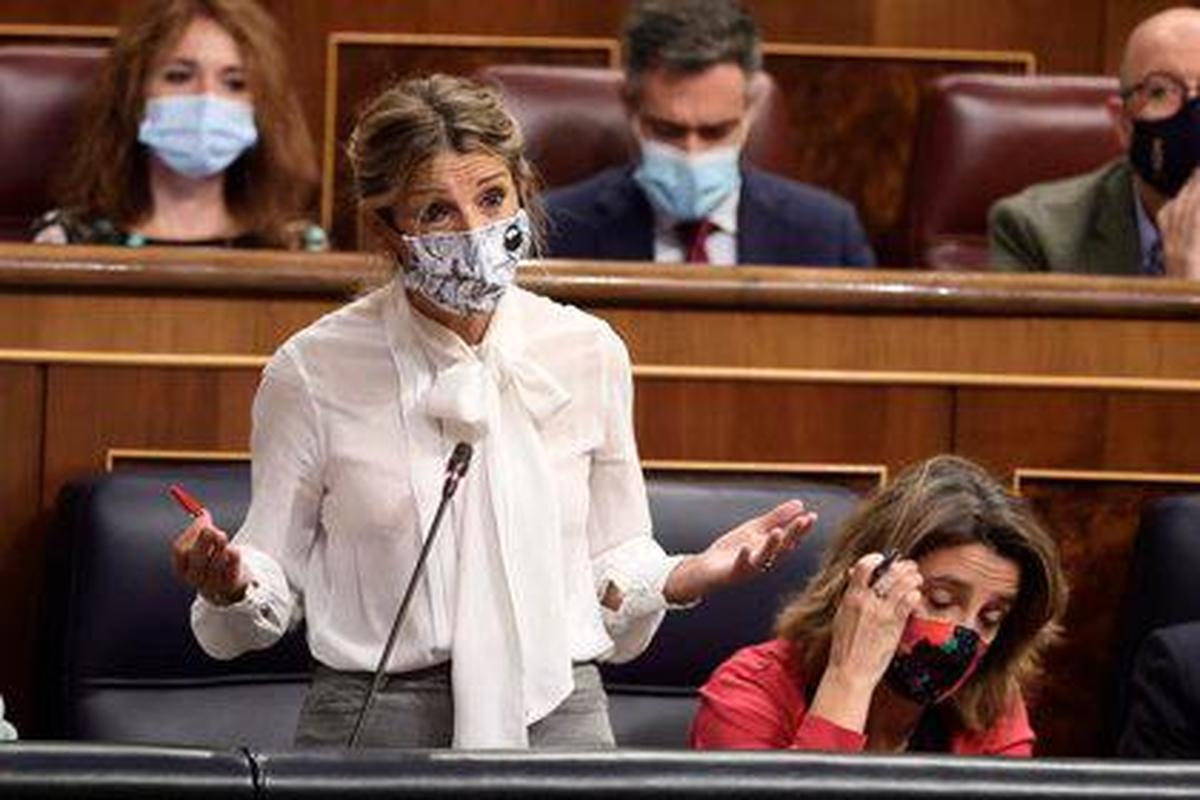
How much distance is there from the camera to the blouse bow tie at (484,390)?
4.34 ft

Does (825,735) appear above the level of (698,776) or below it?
below

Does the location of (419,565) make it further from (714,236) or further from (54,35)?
(54,35)

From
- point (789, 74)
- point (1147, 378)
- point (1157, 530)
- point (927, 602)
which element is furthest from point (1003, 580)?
point (789, 74)

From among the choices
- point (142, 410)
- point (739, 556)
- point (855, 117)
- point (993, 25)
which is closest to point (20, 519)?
point (142, 410)

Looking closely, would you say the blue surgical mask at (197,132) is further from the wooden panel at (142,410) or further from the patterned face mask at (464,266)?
the patterned face mask at (464,266)

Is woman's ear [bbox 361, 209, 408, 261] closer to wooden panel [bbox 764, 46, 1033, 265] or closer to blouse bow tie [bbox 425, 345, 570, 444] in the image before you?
blouse bow tie [bbox 425, 345, 570, 444]

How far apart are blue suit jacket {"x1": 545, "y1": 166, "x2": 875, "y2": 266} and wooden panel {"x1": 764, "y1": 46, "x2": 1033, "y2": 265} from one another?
0.35 metres

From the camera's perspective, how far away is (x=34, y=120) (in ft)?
7.48

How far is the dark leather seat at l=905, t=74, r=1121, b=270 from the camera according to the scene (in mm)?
2379

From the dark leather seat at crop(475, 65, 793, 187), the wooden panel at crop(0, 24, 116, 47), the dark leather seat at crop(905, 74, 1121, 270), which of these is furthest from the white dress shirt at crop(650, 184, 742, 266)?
the wooden panel at crop(0, 24, 116, 47)

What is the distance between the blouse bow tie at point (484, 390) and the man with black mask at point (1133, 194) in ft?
2.79

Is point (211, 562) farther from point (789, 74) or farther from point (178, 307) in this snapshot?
point (789, 74)

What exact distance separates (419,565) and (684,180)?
2.99 feet

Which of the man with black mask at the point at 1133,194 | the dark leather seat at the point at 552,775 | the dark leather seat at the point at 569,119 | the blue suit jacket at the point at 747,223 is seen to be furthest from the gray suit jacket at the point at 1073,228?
the dark leather seat at the point at 552,775
